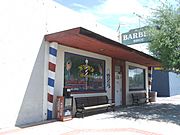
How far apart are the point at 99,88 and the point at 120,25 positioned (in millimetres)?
5483

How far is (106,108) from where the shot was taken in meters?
11.8

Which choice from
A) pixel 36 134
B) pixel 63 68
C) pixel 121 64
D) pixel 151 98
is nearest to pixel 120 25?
pixel 121 64

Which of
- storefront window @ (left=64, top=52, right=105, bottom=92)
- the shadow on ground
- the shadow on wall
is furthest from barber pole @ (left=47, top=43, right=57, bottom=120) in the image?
the shadow on ground

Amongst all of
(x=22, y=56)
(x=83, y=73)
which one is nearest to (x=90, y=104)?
(x=83, y=73)

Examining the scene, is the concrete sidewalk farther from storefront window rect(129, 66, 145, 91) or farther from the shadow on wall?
storefront window rect(129, 66, 145, 91)

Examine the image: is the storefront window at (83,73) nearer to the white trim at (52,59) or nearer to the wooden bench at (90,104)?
the wooden bench at (90,104)

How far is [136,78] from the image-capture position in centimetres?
1706

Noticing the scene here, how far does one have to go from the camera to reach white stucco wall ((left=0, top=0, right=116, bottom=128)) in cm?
757

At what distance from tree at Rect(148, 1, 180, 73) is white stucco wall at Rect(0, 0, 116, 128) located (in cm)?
465

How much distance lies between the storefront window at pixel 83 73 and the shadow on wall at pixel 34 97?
142 centimetres

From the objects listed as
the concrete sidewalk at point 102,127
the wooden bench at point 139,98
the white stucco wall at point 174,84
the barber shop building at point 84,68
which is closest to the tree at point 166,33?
the barber shop building at point 84,68

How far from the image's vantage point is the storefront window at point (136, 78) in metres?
16.2

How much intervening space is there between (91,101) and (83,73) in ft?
4.57

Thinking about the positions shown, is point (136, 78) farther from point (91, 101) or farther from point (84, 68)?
point (91, 101)
